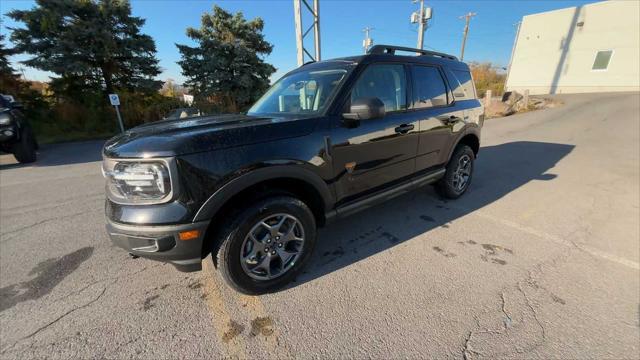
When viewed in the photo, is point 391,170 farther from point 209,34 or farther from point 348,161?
point 209,34

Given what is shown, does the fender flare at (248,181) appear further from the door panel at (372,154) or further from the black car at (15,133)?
the black car at (15,133)

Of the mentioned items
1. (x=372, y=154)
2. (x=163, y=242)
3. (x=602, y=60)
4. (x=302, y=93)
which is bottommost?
(x=163, y=242)

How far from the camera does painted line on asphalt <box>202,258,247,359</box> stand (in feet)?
5.87

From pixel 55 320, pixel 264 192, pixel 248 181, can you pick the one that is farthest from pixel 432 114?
pixel 55 320

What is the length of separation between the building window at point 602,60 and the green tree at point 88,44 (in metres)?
34.0

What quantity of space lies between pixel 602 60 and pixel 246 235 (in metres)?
34.1

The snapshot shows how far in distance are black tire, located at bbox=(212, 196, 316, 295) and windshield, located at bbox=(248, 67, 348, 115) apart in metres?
0.90

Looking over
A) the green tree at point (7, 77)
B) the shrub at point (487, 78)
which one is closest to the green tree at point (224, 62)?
the green tree at point (7, 77)

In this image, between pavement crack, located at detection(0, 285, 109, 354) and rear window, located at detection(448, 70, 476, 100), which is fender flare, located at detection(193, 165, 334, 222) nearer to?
pavement crack, located at detection(0, 285, 109, 354)

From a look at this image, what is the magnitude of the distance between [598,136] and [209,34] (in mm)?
18962

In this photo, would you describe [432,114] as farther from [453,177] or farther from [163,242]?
[163,242]

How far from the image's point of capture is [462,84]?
396 cm

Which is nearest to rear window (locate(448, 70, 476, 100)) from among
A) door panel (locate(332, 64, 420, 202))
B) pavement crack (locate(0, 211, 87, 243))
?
door panel (locate(332, 64, 420, 202))

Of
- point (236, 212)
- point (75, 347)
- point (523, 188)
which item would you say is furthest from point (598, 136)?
point (75, 347)
